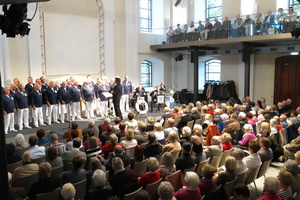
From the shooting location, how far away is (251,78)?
1552 cm

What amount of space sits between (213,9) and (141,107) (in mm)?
8178

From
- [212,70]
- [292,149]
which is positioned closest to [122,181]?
[292,149]

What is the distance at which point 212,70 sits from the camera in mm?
17984

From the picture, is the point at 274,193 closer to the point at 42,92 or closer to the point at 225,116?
the point at 225,116

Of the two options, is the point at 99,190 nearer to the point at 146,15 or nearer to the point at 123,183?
the point at 123,183

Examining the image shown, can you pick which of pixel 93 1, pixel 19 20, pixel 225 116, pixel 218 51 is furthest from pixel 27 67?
pixel 218 51

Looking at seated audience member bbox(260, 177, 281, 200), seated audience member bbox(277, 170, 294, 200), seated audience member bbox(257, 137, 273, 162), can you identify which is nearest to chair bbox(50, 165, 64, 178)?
seated audience member bbox(260, 177, 281, 200)

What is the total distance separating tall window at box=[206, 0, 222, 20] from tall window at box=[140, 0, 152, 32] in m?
3.30

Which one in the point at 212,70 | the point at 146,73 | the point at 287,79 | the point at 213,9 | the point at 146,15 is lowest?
the point at 287,79

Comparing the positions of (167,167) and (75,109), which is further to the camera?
(75,109)

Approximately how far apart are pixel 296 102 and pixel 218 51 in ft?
14.6

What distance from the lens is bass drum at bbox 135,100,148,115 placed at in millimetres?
11969

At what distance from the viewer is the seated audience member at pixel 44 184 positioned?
3.75 metres

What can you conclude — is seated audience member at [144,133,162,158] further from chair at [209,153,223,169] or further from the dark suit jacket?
the dark suit jacket
